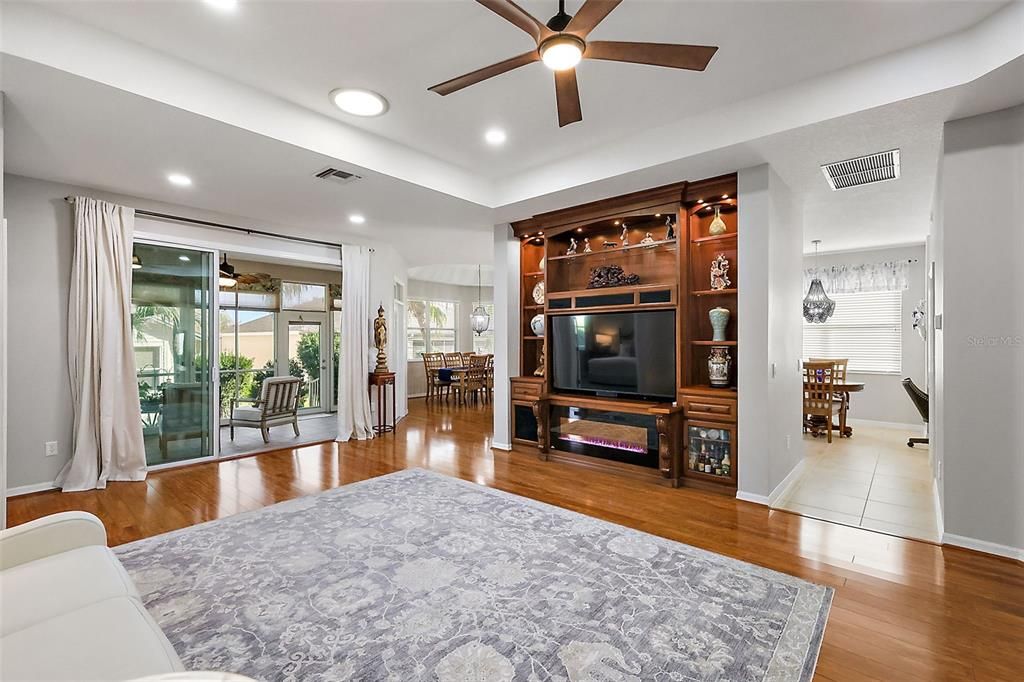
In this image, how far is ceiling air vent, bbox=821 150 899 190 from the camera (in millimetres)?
3672

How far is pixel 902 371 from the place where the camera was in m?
6.98

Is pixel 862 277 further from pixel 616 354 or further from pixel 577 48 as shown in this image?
pixel 577 48

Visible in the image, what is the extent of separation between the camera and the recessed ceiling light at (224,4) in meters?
2.33

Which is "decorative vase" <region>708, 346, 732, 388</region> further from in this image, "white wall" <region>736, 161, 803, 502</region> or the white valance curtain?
the white valance curtain

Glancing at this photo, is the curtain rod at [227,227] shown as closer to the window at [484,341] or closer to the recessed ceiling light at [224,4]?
the recessed ceiling light at [224,4]

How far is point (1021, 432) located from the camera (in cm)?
281

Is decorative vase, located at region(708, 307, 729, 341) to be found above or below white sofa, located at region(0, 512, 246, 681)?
above

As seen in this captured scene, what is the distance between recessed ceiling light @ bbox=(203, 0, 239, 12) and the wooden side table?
4716 mm

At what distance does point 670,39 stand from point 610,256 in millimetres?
2490

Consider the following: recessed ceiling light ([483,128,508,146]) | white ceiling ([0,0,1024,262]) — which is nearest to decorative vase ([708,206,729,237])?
white ceiling ([0,0,1024,262])

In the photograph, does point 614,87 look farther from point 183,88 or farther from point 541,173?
point 183,88

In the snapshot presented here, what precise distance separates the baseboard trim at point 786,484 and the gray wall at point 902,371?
3265 mm

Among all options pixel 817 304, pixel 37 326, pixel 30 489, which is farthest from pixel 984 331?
pixel 30 489

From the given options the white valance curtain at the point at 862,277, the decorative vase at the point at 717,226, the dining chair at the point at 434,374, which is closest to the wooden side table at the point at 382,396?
the dining chair at the point at 434,374
